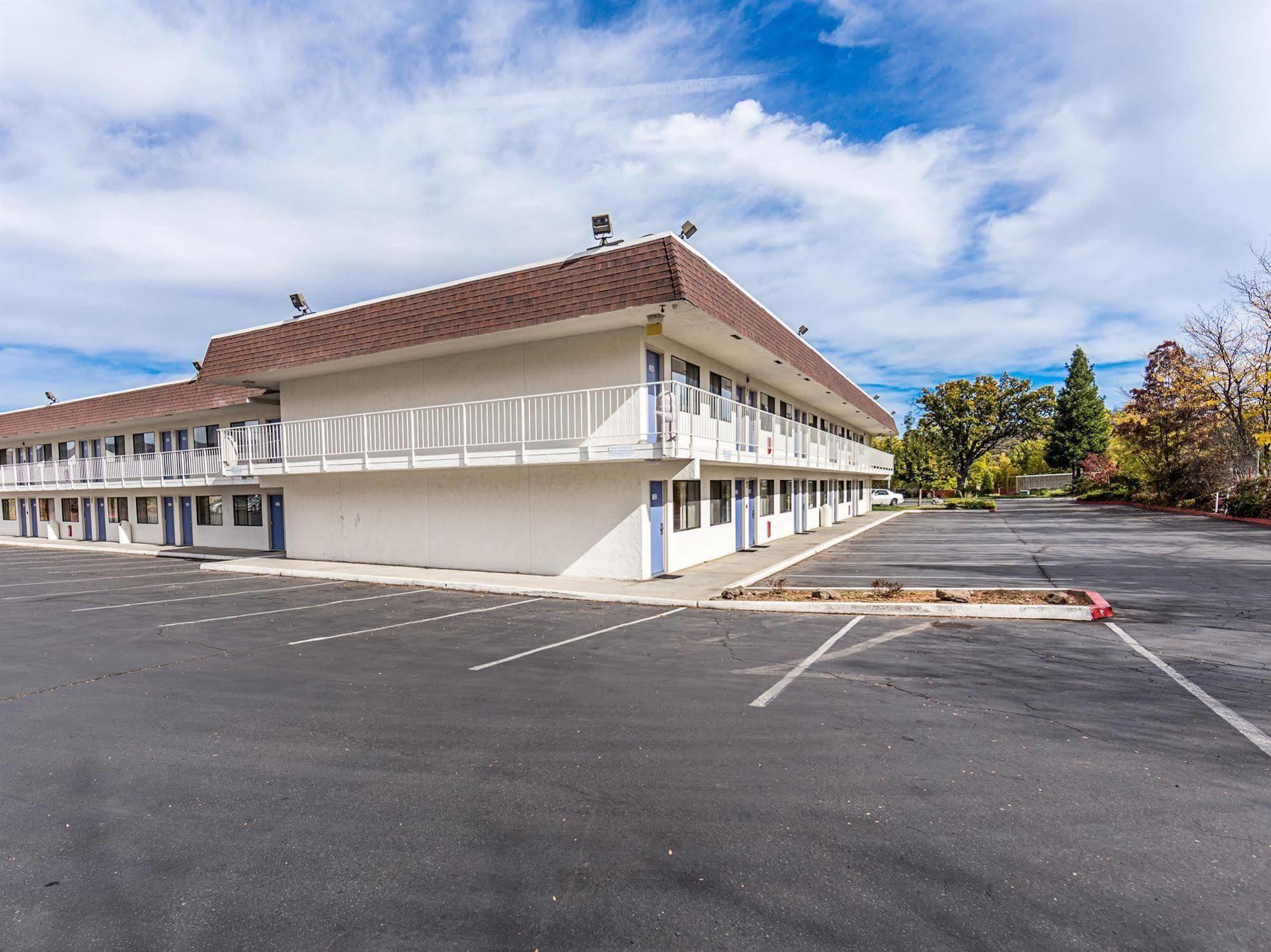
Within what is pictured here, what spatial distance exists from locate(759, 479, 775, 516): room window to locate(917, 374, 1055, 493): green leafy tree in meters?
46.1

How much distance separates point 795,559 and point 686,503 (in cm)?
391

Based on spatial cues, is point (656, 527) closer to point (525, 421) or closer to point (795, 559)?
point (525, 421)

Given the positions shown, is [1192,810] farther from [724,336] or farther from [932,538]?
[932,538]

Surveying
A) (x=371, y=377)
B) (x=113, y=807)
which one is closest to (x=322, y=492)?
(x=371, y=377)

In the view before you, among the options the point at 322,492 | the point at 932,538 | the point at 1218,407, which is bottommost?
the point at 932,538

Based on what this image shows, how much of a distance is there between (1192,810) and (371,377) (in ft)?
62.6

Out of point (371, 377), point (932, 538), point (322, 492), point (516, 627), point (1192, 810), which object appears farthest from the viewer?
point (932, 538)

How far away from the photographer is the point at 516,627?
997 centimetres

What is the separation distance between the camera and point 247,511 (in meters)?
24.7

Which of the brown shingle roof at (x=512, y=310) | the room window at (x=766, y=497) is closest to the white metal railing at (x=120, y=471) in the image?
the brown shingle roof at (x=512, y=310)

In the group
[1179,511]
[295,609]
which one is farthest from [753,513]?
[1179,511]

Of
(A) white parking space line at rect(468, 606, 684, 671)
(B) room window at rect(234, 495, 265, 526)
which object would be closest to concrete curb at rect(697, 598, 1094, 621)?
(A) white parking space line at rect(468, 606, 684, 671)

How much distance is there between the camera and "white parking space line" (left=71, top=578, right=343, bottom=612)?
12523 mm

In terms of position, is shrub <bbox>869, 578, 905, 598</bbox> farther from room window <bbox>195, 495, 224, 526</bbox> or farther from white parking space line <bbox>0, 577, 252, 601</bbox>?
room window <bbox>195, 495, 224, 526</bbox>
